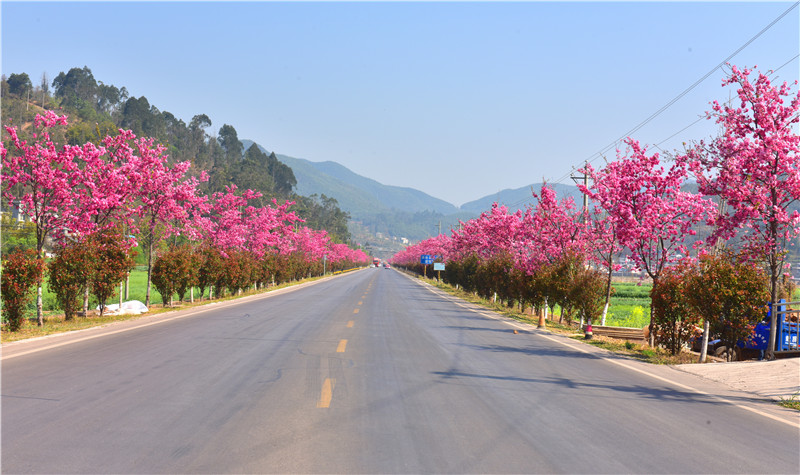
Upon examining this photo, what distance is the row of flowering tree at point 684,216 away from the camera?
579 inches

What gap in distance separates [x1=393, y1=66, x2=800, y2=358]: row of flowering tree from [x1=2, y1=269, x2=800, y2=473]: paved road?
14.5ft

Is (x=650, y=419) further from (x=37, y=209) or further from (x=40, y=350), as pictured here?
(x=37, y=209)

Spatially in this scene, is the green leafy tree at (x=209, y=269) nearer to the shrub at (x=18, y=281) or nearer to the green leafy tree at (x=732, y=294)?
the shrub at (x=18, y=281)

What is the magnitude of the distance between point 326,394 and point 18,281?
12.8 metres

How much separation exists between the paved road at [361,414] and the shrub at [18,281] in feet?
12.5

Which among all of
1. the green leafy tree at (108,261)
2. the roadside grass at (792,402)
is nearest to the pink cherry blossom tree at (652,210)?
the roadside grass at (792,402)

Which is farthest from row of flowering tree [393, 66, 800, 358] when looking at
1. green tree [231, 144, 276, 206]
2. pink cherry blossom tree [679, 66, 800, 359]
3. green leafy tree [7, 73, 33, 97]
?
green leafy tree [7, 73, 33, 97]

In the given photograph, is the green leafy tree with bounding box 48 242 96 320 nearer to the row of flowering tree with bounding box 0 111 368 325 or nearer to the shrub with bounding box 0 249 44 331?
the row of flowering tree with bounding box 0 111 368 325

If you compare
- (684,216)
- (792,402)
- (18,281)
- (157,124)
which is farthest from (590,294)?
(157,124)

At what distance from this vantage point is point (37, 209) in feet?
64.9

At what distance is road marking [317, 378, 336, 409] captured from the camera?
832 centimetres

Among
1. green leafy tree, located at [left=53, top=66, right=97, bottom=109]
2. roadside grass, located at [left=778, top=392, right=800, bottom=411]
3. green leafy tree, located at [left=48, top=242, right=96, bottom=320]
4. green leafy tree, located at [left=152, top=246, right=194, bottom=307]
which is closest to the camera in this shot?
roadside grass, located at [left=778, top=392, right=800, bottom=411]

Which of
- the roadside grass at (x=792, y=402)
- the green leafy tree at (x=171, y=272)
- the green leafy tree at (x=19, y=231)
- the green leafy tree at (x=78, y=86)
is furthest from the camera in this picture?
the green leafy tree at (x=78, y=86)

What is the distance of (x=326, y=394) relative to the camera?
8.99 m
